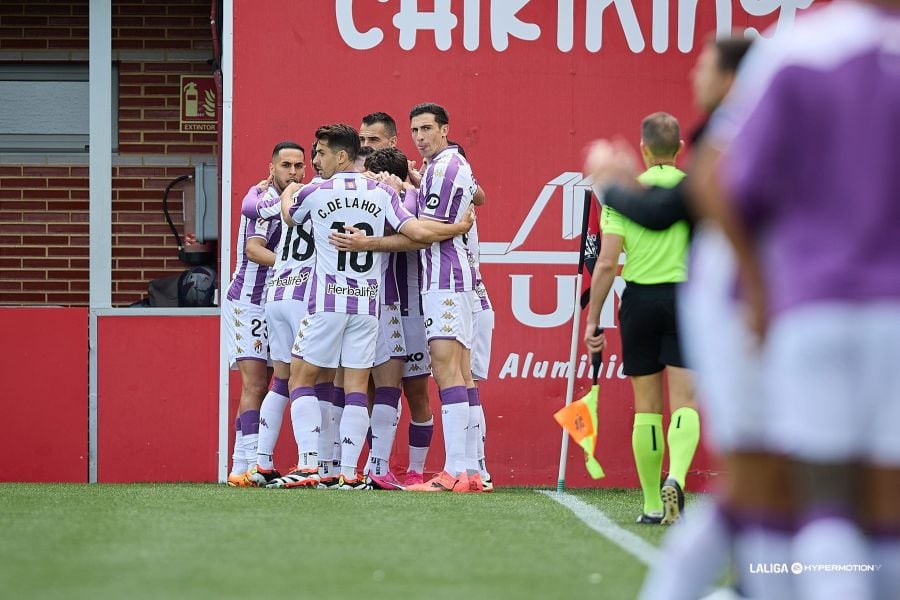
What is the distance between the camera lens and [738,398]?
293 centimetres

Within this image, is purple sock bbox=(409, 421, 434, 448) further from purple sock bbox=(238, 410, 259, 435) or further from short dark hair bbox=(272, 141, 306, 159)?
short dark hair bbox=(272, 141, 306, 159)

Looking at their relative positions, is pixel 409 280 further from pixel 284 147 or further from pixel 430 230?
pixel 284 147

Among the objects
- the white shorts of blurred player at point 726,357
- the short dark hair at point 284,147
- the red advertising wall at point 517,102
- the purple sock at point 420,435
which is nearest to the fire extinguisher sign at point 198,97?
the red advertising wall at point 517,102

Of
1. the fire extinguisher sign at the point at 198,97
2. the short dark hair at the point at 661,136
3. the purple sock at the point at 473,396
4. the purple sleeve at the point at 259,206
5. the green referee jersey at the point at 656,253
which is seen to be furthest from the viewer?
the fire extinguisher sign at the point at 198,97

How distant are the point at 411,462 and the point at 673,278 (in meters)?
3.30

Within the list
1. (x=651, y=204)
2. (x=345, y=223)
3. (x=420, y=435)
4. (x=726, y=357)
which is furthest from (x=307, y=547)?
(x=420, y=435)

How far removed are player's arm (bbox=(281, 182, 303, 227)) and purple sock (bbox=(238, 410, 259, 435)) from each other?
1286 mm

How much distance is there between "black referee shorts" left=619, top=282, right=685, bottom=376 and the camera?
21.3ft

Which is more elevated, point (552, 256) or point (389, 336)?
point (552, 256)

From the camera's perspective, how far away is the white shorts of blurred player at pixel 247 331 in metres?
9.68

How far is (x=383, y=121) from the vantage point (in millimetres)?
9648

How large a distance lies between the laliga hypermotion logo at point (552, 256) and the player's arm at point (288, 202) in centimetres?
153

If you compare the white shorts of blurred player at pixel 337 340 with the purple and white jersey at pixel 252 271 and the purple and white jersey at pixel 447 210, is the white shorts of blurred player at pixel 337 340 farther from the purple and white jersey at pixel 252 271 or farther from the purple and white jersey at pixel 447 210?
the purple and white jersey at pixel 252 271

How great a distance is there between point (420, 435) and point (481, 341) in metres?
0.70
